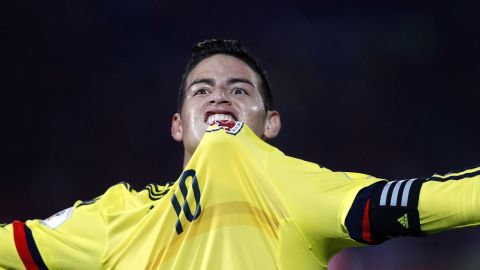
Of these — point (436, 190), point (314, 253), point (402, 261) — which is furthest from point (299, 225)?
point (402, 261)

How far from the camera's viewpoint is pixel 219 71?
107 inches

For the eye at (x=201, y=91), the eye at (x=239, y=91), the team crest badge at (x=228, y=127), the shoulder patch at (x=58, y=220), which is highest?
the eye at (x=201, y=91)

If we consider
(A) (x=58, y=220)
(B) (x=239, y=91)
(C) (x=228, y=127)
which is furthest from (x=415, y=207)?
(A) (x=58, y=220)

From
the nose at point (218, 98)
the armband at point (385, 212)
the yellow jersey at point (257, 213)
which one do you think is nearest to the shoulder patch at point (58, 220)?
the yellow jersey at point (257, 213)

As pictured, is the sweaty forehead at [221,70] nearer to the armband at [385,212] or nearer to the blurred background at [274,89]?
the armband at [385,212]

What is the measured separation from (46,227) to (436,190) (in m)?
1.31

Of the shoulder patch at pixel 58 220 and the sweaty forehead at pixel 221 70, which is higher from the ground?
the sweaty forehead at pixel 221 70

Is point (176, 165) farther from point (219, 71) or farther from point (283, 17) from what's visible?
point (219, 71)

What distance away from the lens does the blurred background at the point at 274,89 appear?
14.4 feet

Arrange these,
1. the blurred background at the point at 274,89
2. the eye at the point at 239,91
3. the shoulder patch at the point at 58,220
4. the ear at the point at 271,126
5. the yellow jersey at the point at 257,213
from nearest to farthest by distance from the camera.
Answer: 1. the yellow jersey at the point at 257,213
2. the shoulder patch at the point at 58,220
3. the eye at the point at 239,91
4. the ear at the point at 271,126
5. the blurred background at the point at 274,89

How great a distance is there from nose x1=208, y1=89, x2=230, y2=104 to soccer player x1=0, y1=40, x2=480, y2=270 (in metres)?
0.40

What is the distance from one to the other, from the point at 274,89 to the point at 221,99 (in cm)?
212

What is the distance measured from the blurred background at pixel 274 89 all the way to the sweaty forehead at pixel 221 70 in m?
1.80

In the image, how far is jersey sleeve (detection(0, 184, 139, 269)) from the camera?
7.29ft
